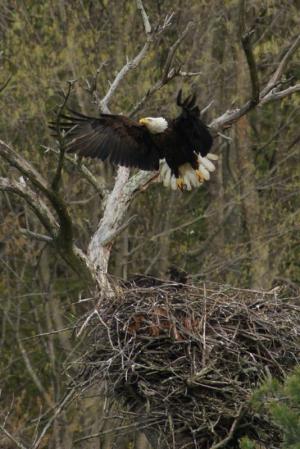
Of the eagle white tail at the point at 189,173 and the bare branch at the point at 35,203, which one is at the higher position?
the eagle white tail at the point at 189,173

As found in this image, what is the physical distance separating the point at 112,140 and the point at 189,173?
3.32 ft

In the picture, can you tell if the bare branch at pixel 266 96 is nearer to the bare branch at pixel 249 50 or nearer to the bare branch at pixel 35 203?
the bare branch at pixel 249 50

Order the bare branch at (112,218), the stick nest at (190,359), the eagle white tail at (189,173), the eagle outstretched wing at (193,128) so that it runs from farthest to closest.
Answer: the eagle white tail at (189,173), the eagle outstretched wing at (193,128), the bare branch at (112,218), the stick nest at (190,359)

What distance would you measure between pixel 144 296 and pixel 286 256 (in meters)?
6.48

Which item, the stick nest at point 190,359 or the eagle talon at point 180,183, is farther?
the eagle talon at point 180,183

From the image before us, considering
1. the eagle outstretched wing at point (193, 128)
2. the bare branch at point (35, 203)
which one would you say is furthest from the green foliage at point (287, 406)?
the eagle outstretched wing at point (193, 128)

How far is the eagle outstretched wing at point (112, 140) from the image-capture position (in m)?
9.23

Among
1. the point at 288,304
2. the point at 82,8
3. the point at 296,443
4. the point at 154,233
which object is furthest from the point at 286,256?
the point at 296,443

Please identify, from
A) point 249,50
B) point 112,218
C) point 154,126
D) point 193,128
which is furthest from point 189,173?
point 249,50

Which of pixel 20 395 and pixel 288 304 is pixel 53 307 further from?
pixel 288 304

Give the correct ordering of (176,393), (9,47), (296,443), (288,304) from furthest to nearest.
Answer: (9,47) < (288,304) < (176,393) < (296,443)

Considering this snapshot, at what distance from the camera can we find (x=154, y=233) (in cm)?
1377

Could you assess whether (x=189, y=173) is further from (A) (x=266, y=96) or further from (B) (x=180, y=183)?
(A) (x=266, y=96)

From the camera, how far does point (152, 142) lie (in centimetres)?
999
